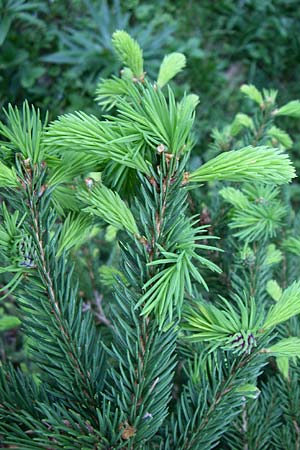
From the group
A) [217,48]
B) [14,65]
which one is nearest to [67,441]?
[14,65]

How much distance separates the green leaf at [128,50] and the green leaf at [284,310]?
382mm

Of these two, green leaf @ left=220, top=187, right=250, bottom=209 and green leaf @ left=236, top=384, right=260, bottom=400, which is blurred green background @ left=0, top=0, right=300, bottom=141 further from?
green leaf @ left=236, top=384, right=260, bottom=400

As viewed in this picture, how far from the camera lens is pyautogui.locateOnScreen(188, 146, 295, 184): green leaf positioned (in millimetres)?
469

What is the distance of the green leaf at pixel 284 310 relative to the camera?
510 mm

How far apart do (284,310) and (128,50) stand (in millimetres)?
420

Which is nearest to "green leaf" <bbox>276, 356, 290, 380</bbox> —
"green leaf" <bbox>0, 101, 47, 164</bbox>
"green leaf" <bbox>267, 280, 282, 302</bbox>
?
"green leaf" <bbox>267, 280, 282, 302</bbox>

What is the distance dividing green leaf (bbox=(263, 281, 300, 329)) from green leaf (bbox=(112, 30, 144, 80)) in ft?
1.25

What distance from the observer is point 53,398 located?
1.90 feet

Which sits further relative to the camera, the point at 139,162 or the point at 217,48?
the point at 217,48

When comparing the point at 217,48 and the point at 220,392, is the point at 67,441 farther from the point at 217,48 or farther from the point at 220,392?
the point at 217,48

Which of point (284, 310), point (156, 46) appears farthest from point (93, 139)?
point (156, 46)

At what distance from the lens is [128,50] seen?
0.70 m

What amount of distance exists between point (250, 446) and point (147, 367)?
24cm

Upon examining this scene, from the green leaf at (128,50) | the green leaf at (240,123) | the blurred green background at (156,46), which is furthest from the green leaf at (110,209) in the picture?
the blurred green background at (156,46)
